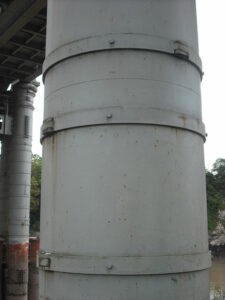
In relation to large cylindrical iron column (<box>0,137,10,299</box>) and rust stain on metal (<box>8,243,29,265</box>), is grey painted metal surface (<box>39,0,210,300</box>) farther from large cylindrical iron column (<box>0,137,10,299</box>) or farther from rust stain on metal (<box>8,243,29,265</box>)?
large cylindrical iron column (<box>0,137,10,299</box>)

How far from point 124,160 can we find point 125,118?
14.1 inches

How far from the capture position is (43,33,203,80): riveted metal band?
134 inches

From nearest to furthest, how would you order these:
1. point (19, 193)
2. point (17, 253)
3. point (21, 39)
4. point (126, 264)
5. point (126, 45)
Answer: point (126, 264) < point (126, 45) < point (21, 39) < point (17, 253) < point (19, 193)

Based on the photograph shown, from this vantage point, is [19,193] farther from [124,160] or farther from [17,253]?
[124,160]

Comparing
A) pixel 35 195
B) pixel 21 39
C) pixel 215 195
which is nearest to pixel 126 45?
pixel 21 39

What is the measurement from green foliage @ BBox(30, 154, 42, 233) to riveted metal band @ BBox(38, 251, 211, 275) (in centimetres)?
3784

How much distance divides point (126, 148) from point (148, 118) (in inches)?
12.7

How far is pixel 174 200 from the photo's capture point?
127 inches

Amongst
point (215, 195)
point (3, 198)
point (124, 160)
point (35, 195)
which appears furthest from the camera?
point (215, 195)

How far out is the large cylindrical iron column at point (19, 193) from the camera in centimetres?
1641

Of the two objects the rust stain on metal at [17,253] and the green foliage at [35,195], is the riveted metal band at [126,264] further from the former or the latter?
the green foliage at [35,195]

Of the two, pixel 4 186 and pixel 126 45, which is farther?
pixel 4 186

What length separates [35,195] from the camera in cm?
4097

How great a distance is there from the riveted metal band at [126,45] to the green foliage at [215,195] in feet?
161
